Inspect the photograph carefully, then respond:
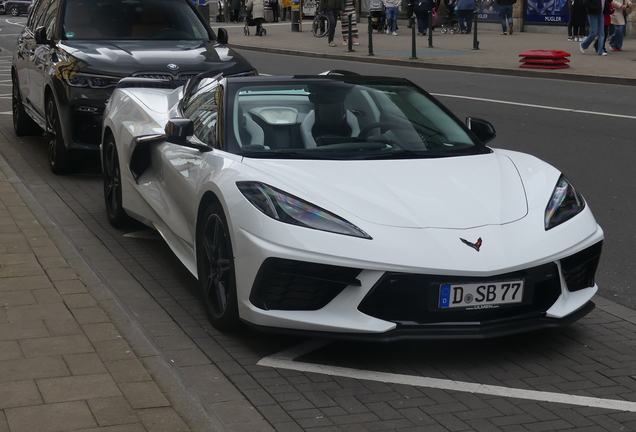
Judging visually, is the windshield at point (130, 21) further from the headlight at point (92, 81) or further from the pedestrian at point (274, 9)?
the pedestrian at point (274, 9)

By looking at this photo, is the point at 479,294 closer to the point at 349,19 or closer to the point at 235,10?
the point at 349,19

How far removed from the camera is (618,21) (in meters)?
23.0

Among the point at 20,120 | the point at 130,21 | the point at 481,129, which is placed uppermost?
the point at 130,21

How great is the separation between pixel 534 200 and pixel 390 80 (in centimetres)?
177

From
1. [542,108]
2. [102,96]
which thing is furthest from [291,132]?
[542,108]

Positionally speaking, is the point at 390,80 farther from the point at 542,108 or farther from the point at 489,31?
the point at 489,31

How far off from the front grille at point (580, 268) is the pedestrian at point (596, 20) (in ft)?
60.4

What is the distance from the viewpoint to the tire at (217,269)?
4.80 meters

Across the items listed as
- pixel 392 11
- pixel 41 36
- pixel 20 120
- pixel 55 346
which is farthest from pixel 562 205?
pixel 392 11

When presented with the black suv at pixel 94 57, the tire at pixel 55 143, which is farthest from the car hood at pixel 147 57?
the tire at pixel 55 143

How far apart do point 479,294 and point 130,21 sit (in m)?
7.12

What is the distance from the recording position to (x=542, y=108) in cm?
1449

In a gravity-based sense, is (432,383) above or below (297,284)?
below

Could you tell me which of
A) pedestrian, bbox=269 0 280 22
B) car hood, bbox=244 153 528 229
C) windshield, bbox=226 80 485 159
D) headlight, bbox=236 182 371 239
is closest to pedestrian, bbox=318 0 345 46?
pedestrian, bbox=269 0 280 22
